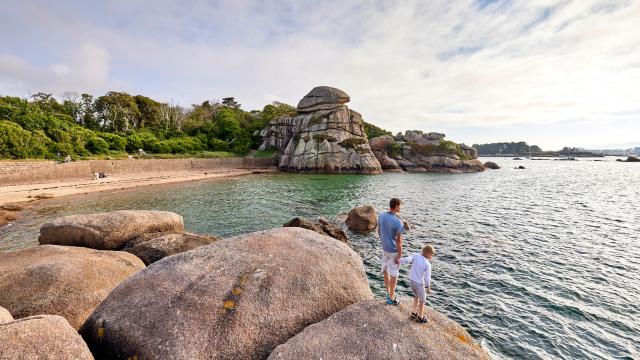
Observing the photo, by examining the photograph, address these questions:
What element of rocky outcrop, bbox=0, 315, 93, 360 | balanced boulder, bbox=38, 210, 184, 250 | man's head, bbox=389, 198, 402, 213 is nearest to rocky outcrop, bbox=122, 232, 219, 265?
balanced boulder, bbox=38, 210, 184, 250

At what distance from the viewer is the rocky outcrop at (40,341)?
458cm

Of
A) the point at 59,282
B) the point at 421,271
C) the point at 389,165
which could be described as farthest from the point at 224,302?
the point at 389,165

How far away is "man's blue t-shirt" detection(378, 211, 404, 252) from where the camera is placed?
26.7 ft

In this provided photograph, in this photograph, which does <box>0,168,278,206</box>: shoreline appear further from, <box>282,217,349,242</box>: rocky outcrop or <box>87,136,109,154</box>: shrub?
<box>282,217,349,242</box>: rocky outcrop

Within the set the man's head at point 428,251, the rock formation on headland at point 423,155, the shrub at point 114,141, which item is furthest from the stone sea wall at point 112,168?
the man's head at point 428,251

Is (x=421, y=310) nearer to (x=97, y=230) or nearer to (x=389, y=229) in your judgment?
(x=389, y=229)

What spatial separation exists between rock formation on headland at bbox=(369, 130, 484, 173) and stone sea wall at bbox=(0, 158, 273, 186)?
36154mm

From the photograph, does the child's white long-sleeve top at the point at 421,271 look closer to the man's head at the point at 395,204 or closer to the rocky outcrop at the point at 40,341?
the man's head at the point at 395,204

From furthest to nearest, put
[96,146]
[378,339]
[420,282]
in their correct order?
[96,146] → [420,282] → [378,339]

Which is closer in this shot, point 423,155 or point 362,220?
point 362,220

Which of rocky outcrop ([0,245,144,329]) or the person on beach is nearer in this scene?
the person on beach

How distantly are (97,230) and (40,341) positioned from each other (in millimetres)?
9896

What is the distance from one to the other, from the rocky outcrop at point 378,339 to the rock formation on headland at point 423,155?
7754 centimetres

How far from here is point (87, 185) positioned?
135 feet
